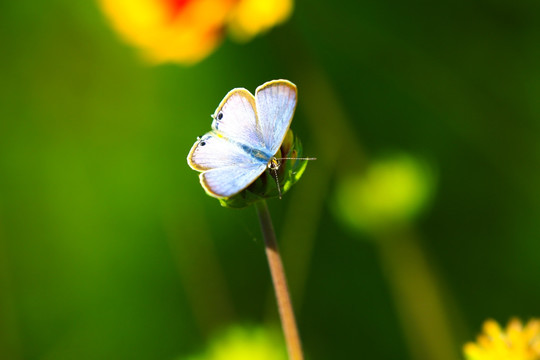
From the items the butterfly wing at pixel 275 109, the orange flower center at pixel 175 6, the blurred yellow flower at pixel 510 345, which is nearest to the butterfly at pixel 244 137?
the butterfly wing at pixel 275 109

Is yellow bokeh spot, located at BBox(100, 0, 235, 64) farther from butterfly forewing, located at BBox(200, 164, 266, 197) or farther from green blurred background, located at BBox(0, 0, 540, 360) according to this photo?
butterfly forewing, located at BBox(200, 164, 266, 197)

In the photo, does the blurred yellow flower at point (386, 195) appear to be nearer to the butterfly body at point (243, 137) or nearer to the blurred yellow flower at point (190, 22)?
the blurred yellow flower at point (190, 22)

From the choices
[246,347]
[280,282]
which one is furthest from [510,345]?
[246,347]

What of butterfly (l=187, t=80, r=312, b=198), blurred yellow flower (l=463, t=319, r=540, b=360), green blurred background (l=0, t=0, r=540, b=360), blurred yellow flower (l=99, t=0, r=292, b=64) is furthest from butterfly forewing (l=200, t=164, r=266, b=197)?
green blurred background (l=0, t=0, r=540, b=360)

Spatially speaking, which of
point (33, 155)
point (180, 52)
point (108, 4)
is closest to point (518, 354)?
point (180, 52)

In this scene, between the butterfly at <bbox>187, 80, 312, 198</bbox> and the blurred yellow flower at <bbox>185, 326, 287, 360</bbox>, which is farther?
the blurred yellow flower at <bbox>185, 326, 287, 360</bbox>

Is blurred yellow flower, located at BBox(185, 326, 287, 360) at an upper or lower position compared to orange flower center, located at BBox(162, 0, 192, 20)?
lower

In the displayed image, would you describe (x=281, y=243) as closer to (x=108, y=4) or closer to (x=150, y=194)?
(x=150, y=194)
